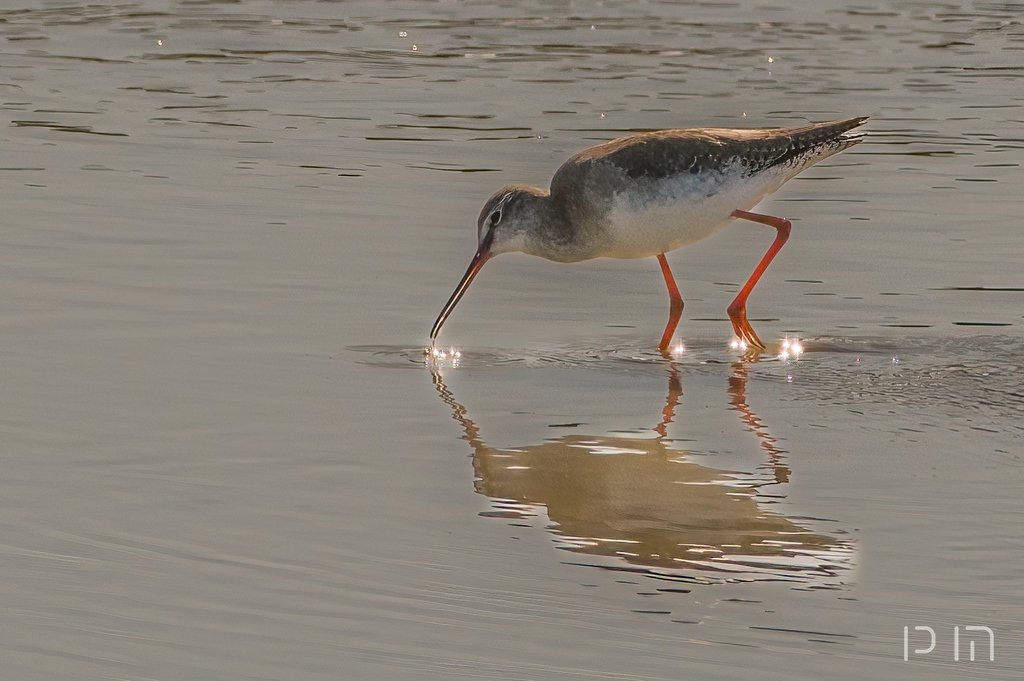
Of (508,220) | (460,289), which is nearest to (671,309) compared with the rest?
(508,220)

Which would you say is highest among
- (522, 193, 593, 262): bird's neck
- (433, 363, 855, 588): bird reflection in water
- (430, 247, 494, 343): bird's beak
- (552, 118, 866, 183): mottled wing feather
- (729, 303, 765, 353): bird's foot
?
(552, 118, 866, 183): mottled wing feather

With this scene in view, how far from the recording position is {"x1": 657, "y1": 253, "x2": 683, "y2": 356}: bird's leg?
800 centimetres

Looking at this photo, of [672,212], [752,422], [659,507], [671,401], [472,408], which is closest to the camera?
[659,507]

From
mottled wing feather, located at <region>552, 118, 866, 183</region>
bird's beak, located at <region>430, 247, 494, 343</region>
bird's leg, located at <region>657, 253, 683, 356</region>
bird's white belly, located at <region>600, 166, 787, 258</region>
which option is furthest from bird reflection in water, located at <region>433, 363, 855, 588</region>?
mottled wing feather, located at <region>552, 118, 866, 183</region>

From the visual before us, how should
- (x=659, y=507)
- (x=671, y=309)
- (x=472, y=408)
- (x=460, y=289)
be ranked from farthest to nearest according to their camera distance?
(x=671, y=309)
(x=460, y=289)
(x=472, y=408)
(x=659, y=507)

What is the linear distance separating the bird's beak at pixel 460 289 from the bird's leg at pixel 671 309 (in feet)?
3.09

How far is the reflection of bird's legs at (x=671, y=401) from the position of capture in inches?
262

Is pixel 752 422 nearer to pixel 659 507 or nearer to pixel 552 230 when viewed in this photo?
pixel 659 507

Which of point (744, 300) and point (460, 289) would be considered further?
point (744, 300)

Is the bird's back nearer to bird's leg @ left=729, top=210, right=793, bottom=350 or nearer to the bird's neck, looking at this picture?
the bird's neck

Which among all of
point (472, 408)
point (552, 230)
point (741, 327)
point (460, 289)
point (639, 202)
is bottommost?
point (741, 327)

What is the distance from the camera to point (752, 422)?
265 inches

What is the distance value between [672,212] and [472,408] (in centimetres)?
179

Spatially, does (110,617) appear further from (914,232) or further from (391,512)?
(914,232)
